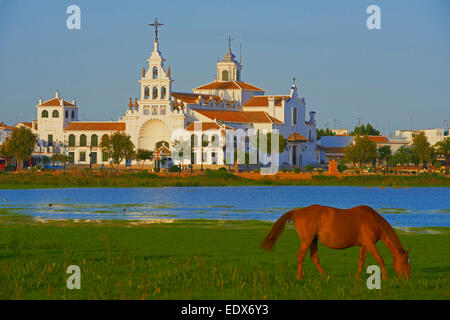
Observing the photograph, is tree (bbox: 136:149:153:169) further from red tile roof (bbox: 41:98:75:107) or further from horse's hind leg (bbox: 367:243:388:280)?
horse's hind leg (bbox: 367:243:388:280)

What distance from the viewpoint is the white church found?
11606 centimetres

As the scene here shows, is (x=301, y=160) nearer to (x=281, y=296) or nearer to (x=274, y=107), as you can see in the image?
(x=274, y=107)

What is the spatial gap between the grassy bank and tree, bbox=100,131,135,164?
34.1 m

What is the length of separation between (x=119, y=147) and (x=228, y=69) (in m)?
35.0

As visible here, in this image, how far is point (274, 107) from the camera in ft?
420

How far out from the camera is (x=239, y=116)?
122312mm

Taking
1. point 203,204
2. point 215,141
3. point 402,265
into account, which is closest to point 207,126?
point 215,141

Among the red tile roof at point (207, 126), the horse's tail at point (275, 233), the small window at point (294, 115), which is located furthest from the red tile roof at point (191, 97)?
the horse's tail at point (275, 233)

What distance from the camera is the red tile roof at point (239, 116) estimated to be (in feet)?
390

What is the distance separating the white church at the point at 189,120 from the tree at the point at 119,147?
165 inches

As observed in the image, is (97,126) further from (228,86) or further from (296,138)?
(296,138)

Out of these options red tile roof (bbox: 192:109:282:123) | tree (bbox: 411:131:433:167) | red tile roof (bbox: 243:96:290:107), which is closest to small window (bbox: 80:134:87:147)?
red tile roof (bbox: 192:109:282:123)
